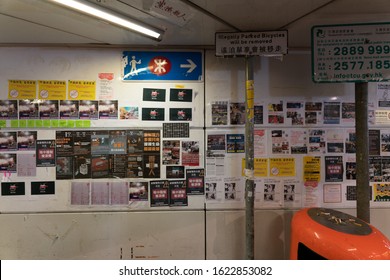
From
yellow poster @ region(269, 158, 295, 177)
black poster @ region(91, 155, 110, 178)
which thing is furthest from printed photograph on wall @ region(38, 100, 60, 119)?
yellow poster @ region(269, 158, 295, 177)

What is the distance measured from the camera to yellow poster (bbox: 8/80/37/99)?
7.21 feet

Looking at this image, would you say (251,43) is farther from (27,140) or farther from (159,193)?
(27,140)

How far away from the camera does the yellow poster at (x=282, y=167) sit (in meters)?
2.29

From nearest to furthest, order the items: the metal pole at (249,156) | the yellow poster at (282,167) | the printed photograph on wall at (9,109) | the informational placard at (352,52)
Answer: the informational placard at (352,52), the metal pole at (249,156), the printed photograph on wall at (9,109), the yellow poster at (282,167)

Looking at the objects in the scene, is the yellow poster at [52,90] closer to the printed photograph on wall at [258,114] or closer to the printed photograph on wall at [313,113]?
the printed photograph on wall at [258,114]

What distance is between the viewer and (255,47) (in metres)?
1.91

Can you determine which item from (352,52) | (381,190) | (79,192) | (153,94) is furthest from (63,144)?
(381,190)

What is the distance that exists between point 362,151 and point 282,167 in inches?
27.5

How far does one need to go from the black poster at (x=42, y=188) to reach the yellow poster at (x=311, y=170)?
2.65 meters

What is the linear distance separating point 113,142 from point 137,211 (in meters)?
0.76

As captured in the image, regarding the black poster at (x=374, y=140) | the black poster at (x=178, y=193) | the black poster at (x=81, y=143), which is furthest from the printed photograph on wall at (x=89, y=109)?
the black poster at (x=374, y=140)

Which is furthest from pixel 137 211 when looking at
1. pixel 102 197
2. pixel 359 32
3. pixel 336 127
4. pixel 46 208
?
pixel 359 32

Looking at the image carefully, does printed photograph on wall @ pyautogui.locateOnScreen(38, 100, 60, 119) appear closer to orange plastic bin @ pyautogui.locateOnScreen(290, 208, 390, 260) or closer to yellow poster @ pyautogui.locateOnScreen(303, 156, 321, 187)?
orange plastic bin @ pyautogui.locateOnScreen(290, 208, 390, 260)

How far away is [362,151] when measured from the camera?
1858mm
